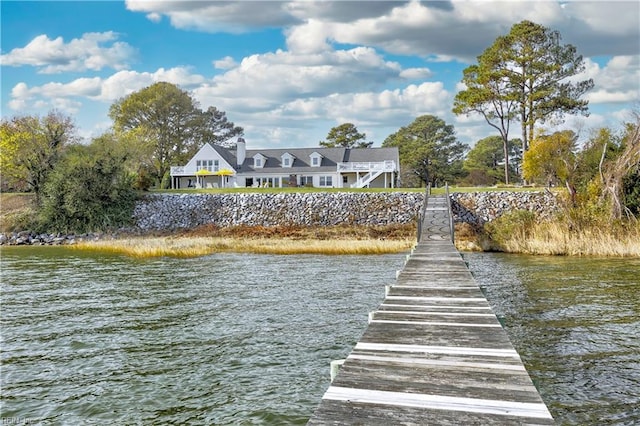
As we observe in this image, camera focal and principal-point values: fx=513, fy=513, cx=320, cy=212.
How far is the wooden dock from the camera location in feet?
12.7

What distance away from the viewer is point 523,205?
3256 centimetres

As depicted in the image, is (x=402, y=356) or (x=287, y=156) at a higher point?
(x=287, y=156)

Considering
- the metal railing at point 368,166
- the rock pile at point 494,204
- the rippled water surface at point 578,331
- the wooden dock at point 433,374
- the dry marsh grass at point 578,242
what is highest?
the metal railing at point 368,166

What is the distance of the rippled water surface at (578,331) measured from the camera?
6430 mm

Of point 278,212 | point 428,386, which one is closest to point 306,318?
point 428,386

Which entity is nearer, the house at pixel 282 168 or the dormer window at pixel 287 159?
the house at pixel 282 168

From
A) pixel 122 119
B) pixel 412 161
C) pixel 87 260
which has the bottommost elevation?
pixel 87 260

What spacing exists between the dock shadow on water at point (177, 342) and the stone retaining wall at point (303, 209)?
1582 centimetres

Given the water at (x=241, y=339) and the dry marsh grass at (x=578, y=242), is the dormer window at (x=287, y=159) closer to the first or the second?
the dry marsh grass at (x=578, y=242)

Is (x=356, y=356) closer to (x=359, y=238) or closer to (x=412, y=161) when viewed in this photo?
(x=359, y=238)

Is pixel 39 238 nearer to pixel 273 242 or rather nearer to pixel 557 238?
pixel 273 242

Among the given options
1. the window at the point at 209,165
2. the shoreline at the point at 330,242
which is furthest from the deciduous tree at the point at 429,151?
the shoreline at the point at 330,242

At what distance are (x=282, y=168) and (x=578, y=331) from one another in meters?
45.8

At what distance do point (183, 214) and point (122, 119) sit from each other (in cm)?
2896
